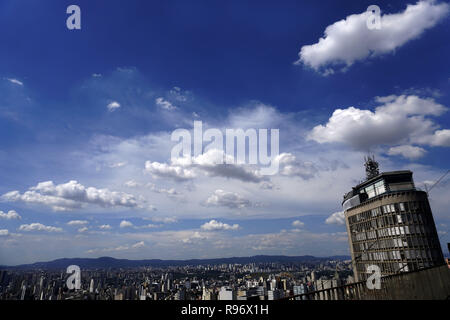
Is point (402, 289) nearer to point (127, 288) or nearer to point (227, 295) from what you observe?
point (227, 295)

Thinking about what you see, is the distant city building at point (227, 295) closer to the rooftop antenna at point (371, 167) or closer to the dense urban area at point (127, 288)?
the dense urban area at point (127, 288)

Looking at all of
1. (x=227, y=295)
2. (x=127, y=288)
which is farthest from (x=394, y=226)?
(x=127, y=288)

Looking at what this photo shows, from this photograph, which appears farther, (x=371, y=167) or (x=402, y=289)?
(x=371, y=167)

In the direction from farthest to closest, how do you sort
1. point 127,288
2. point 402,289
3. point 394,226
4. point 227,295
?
point 394,226
point 127,288
point 227,295
point 402,289

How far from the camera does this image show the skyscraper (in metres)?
59.5

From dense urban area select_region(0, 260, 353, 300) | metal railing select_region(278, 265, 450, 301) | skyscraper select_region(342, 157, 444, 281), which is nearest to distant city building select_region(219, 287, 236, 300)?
dense urban area select_region(0, 260, 353, 300)

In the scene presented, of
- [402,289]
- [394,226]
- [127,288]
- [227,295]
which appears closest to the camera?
[402,289]

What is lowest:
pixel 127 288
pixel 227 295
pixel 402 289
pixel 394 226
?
pixel 127 288

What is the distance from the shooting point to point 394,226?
6209cm
